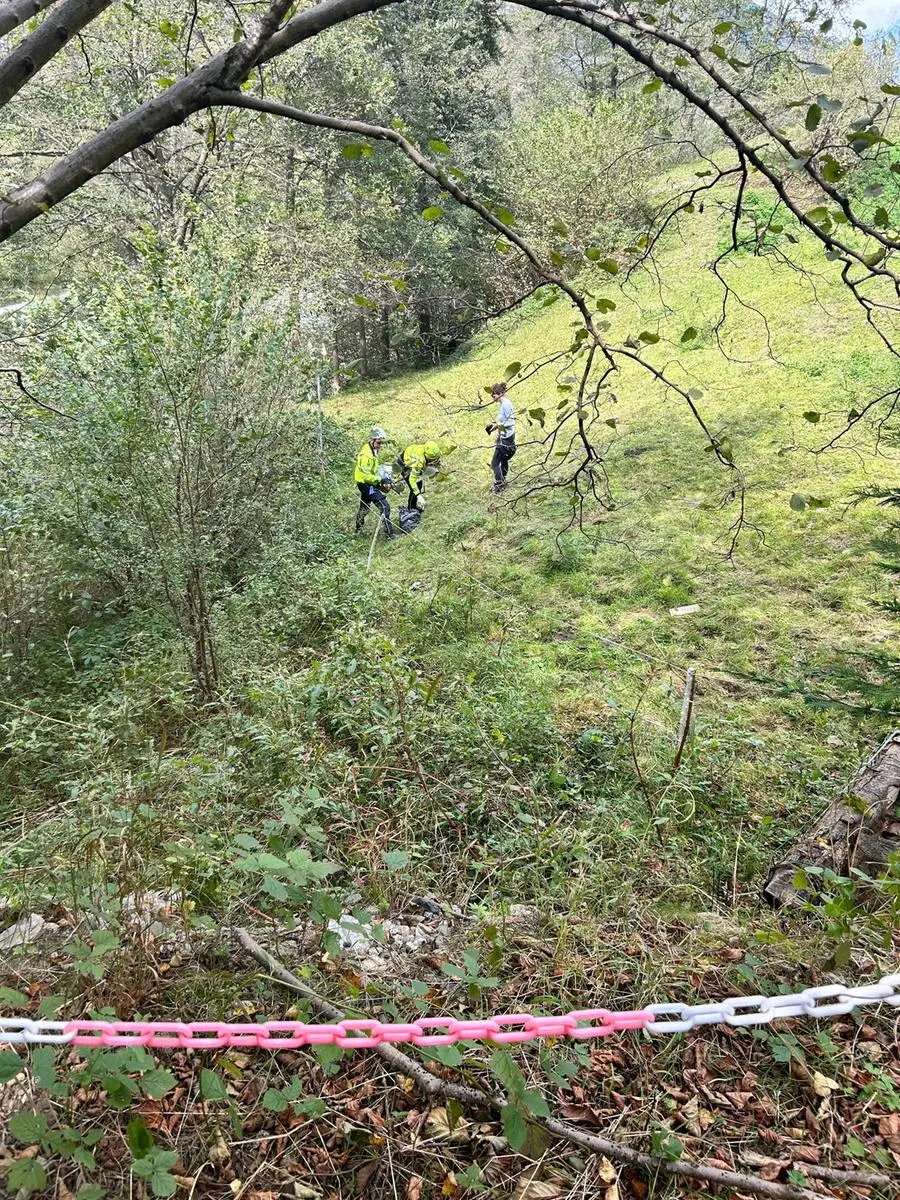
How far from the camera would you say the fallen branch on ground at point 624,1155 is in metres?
1.68

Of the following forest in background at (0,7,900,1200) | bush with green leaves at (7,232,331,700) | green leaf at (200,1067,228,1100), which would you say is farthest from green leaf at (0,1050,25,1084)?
bush with green leaves at (7,232,331,700)

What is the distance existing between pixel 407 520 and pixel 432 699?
5729 mm

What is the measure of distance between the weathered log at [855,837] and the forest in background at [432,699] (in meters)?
0.16

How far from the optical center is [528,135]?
19.0m

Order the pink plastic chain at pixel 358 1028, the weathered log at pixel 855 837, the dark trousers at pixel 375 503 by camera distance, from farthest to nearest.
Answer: the dark trousers at pixel 375 503 < the weathered log at pixel 855 837 < the pink plastic chain at pixel 358 1028

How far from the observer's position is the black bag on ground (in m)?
9.45

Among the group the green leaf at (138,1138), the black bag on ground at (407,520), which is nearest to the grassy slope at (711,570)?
the black bag on ground at (407,520)

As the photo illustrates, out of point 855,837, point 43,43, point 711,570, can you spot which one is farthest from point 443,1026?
point 711,570

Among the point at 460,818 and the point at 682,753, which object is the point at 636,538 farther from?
the point at 460,818

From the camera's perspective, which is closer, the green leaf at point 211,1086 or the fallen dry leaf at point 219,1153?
the green leaf at point 211,1086

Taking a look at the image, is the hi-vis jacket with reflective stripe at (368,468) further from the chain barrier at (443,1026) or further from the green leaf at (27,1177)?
the green leaf at (27,1177)

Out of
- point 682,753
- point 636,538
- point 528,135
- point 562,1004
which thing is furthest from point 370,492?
point 528,135

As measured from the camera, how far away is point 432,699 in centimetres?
404

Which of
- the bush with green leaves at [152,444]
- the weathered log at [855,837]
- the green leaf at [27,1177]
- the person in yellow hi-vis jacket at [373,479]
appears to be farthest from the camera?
the person in yellow hi-vis jacket at [373,479]
